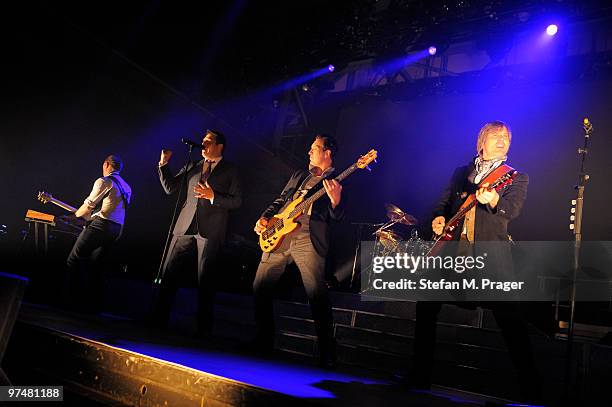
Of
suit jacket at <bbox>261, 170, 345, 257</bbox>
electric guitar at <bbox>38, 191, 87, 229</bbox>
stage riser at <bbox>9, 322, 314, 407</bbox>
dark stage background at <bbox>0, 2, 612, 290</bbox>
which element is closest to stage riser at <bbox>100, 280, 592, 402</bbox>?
suit jacket at <bbox>261, 170, 345, 257</bbox>

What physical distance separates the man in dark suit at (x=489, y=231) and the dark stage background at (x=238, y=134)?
6.09 m

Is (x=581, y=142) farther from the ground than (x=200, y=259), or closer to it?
farther from the ground

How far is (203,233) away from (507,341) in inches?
111

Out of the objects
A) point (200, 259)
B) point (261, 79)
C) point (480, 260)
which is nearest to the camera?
point (480, 260)

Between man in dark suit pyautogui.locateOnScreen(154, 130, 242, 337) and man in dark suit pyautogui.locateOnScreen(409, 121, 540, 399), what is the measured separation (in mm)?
2146

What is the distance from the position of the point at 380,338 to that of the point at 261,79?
595 cm

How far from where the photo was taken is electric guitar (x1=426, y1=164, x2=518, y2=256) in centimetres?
284

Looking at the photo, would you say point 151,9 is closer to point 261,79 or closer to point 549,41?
point 261,79

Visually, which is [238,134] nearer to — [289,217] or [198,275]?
[198,275]

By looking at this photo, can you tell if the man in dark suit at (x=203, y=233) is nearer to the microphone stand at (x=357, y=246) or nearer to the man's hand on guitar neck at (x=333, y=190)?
the man's hand on guitar neck at (x=333, y=190)

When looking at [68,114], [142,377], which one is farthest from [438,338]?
[68,114]

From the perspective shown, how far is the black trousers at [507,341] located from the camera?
2678mm

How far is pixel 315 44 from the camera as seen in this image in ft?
26.5

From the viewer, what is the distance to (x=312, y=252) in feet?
11.9
